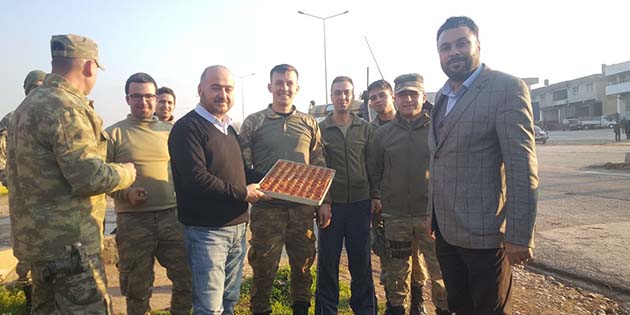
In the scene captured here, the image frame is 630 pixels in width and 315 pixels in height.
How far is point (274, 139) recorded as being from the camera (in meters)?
3.76

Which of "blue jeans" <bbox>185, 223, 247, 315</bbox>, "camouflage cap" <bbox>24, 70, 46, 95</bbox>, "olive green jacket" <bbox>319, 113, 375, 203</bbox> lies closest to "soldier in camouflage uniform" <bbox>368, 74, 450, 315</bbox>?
"olive green jacket" <bbox>319, 113, 375, 203</bbox>

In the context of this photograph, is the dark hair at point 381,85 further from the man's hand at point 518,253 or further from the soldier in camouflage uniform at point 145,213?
the man's hand at point 518,253

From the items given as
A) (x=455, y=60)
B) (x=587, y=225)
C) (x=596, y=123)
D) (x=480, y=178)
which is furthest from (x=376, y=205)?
(x=596, y=123)

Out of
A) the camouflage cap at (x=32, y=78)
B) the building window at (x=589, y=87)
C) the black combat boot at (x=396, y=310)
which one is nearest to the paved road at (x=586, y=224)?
the black combat boot at (x=396, y=310)

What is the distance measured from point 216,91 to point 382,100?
2106mm

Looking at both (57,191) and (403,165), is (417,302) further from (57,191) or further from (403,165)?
(57,191)

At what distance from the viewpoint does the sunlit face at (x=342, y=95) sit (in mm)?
3996

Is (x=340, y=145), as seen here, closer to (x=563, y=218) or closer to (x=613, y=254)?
(x=613, y=254)

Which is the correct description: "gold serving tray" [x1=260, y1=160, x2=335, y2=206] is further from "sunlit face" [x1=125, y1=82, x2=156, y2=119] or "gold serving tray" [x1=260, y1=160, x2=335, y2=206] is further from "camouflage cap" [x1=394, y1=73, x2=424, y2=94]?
"sunlit face" [x1=125, y1=82, x2=156, y2=119]

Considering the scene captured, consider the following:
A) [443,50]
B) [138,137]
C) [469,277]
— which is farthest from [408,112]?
[138,137]

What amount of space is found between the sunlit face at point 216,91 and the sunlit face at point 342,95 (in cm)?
132

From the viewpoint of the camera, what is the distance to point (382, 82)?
178 inches

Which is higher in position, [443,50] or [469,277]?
[443,50]

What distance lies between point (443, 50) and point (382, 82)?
187 centimetres
